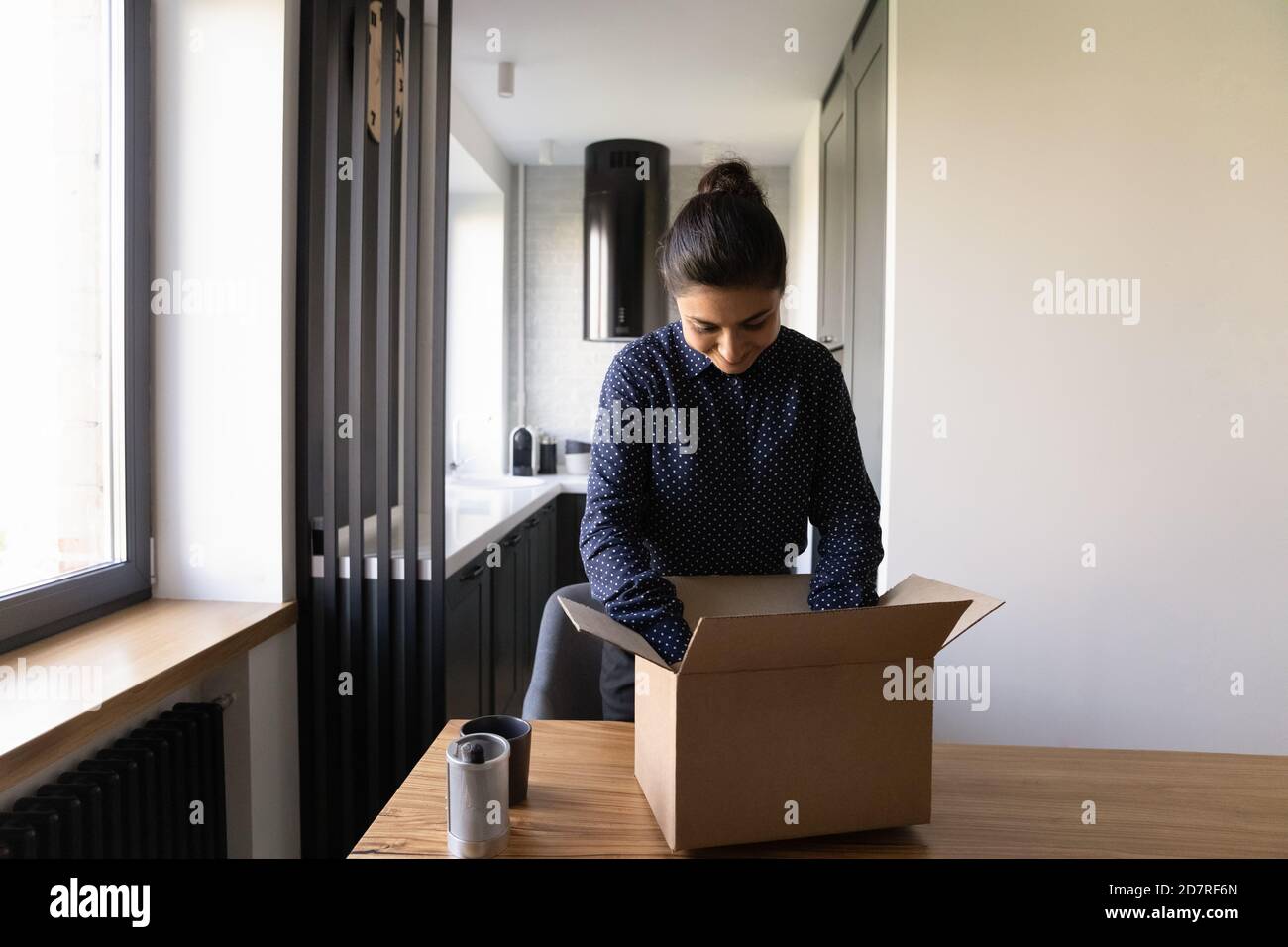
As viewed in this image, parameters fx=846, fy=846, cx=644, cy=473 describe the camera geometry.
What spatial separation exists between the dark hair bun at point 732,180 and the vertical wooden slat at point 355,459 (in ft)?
3.44

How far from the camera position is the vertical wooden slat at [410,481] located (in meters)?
2.11

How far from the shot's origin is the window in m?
1.54

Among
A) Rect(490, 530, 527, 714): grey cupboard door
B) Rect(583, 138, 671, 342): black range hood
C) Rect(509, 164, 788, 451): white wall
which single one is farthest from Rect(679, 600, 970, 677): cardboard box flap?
Rect(509, 164, 788, 451): white wall

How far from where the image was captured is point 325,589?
2.12 m

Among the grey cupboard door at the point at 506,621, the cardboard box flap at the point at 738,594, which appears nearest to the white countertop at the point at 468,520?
the grey cupboard door at the point at 506,621

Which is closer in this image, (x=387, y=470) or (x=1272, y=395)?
(x=387, y=470)

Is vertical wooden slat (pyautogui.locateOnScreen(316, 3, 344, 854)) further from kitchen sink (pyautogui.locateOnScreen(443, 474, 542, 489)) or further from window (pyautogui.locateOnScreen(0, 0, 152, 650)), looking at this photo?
kitchen sink (pyautogui.locateOnScreen(443, 474, 542, 489))

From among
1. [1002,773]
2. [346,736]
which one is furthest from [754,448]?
[346,736]

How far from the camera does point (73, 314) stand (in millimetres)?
1716

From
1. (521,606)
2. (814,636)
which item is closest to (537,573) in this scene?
(521,606)

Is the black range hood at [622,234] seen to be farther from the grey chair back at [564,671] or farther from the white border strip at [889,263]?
the grey chair back at [564,671]

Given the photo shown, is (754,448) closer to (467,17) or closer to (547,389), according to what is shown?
(467,17)

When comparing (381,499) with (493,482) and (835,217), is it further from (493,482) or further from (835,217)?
(835,217)

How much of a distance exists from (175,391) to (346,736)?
3.09ft
